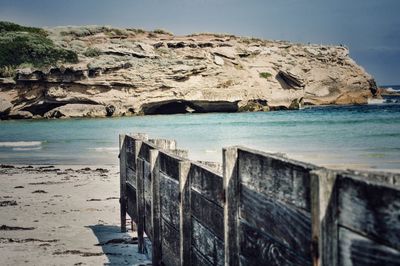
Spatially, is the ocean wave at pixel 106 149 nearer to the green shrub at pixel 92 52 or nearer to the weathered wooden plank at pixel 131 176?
the weathered wooden plank at pixel 131 176

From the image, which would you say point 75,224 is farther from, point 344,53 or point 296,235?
point 344,53

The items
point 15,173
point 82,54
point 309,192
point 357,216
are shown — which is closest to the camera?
point 357,216

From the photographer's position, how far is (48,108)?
199 ft

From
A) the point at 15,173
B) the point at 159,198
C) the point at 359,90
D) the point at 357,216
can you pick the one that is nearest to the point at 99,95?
the point at 15,173

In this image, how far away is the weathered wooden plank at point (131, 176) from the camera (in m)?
7.49

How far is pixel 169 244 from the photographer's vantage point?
5.16 m

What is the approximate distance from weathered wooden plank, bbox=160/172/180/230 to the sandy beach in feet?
5.52

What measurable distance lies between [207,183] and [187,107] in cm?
6261

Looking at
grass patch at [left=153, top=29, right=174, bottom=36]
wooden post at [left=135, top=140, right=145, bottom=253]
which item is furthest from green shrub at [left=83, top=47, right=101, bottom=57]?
wooden post at [left=135, top=140, right=145, bottom=253]

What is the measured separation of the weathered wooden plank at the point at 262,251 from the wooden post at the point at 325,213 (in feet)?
0.93

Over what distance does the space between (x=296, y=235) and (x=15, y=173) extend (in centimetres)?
1677

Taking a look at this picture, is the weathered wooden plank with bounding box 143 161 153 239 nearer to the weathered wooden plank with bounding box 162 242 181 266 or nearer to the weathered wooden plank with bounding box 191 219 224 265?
the weathered wooden plank with bounding box 162 242 181 266

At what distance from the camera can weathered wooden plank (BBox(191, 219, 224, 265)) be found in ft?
11.9

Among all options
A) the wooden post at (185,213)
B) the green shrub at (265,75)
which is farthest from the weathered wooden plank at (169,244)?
the green shrub at (265,75)
